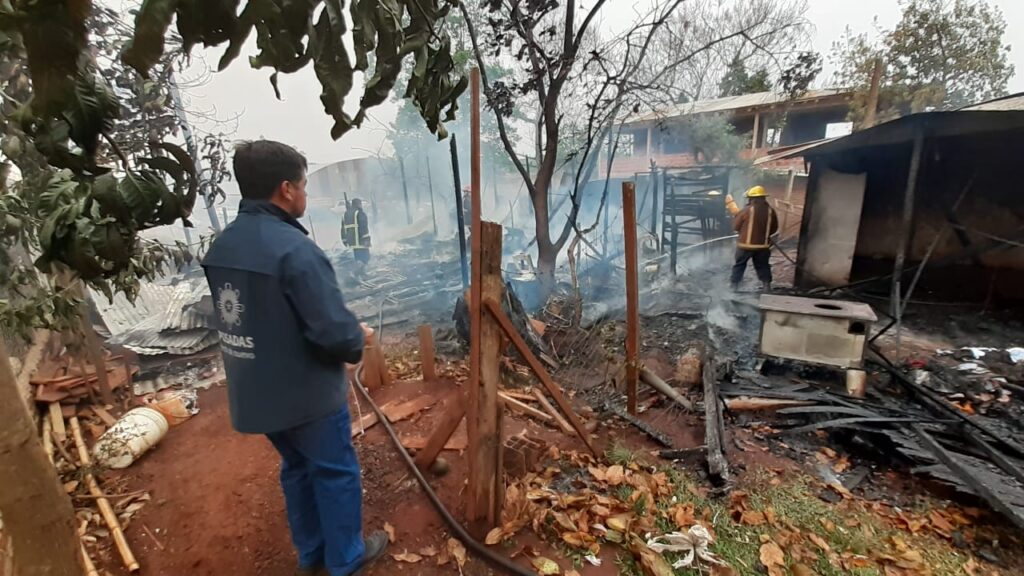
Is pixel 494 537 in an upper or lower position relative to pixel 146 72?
lower

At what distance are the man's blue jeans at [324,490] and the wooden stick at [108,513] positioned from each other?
→ 1.13m

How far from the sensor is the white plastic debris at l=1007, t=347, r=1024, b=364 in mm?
5656

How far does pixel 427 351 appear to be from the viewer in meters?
4.81

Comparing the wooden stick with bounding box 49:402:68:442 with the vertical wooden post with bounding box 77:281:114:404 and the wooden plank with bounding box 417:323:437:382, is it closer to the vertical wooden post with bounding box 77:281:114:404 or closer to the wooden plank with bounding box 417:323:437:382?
the vertical wooden post with bounding box 77:281:114:404

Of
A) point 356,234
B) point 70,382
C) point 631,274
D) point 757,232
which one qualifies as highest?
point 631,274

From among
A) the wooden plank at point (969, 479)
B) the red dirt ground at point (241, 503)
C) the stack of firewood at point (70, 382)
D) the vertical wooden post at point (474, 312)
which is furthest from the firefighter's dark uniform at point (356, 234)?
the wooden plank at point (969, 479)

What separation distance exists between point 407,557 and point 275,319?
5.36 ft

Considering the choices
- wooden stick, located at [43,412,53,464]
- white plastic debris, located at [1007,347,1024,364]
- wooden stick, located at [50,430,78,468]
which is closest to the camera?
wooden stick, located at [50,430,78,468]

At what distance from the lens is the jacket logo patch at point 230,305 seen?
195cm

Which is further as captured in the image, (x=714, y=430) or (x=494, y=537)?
(x=714, y=430)

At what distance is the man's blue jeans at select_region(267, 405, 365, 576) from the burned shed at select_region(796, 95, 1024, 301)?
25.3 feet

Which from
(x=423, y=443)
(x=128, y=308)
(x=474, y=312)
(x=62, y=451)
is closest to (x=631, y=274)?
(x=474, y=312)

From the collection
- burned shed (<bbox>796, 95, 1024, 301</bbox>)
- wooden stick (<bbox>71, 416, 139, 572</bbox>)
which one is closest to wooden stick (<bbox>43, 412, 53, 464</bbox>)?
wooden stick (<bbox>71, 416, 139, 572</bbox>)

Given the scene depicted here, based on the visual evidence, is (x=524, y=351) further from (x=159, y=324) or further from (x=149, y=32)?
(x=159, y=324)
